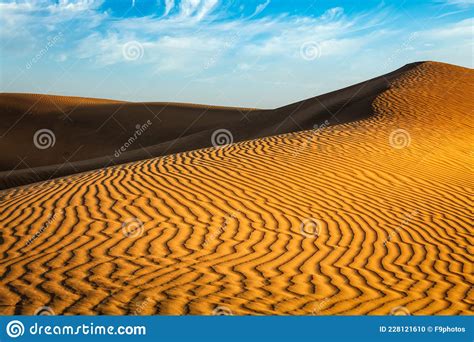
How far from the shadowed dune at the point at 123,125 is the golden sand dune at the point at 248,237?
9.88 m

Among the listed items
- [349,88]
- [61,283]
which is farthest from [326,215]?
[349,88]

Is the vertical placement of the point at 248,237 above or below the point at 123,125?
below

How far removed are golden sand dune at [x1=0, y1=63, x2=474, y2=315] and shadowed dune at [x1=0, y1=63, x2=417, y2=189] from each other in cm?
988

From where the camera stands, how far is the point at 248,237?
689 centimetres

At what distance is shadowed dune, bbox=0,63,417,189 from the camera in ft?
74.9

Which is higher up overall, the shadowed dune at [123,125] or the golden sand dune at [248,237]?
the shadowed dune at [123,125]

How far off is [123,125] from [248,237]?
34.0 metres

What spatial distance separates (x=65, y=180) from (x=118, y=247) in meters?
4.61

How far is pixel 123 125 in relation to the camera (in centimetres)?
3944

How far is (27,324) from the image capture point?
443 cm

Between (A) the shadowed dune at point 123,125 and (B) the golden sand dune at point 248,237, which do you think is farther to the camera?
(A) the shadowed dune at point 123,125

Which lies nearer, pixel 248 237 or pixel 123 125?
pixel 248 237

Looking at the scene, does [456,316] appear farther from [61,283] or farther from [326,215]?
[61,283]

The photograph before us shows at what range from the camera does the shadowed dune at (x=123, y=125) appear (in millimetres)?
22828
